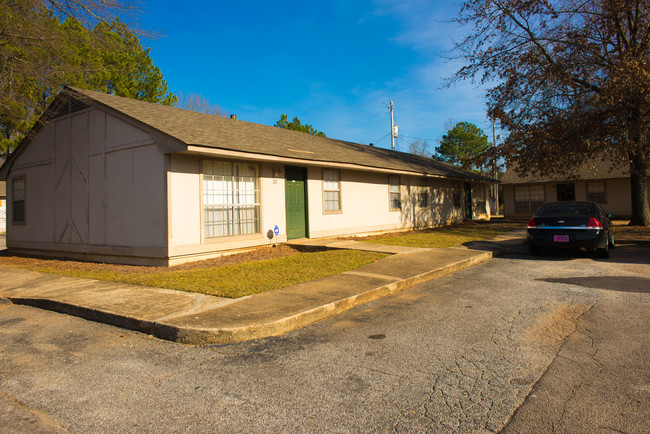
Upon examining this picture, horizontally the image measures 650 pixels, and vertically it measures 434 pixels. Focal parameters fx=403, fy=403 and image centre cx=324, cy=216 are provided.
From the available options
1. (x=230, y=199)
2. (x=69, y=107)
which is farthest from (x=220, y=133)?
(x=69, y=107)

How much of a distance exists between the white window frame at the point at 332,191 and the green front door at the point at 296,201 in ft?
3.44

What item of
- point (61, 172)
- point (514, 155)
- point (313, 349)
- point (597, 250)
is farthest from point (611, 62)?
point (61, 172)

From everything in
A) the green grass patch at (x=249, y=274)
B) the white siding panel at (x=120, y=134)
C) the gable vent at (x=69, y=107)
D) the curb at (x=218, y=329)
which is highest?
the gable vent at (x=69, y=107)

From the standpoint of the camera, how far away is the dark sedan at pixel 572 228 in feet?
31.5

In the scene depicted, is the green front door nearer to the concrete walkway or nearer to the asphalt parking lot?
the concrete walkway

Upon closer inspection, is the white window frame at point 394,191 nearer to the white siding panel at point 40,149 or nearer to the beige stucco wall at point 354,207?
the beige stucco wall at point 354,207

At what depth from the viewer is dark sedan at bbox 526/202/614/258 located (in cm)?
961

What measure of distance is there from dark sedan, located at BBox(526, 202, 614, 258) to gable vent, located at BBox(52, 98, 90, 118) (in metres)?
13.2

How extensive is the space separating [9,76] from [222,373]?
12.5 metres

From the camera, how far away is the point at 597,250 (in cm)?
995

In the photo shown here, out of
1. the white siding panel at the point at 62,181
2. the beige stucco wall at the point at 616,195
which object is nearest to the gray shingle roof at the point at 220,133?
the white siding panel at the point at 62,181

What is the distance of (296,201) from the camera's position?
43.3 feet

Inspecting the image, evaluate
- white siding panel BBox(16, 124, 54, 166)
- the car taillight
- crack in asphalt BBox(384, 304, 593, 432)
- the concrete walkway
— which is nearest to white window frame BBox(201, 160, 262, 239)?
the concrete walkway

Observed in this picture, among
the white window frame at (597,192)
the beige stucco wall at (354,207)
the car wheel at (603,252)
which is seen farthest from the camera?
the white window frame at (597,192)
